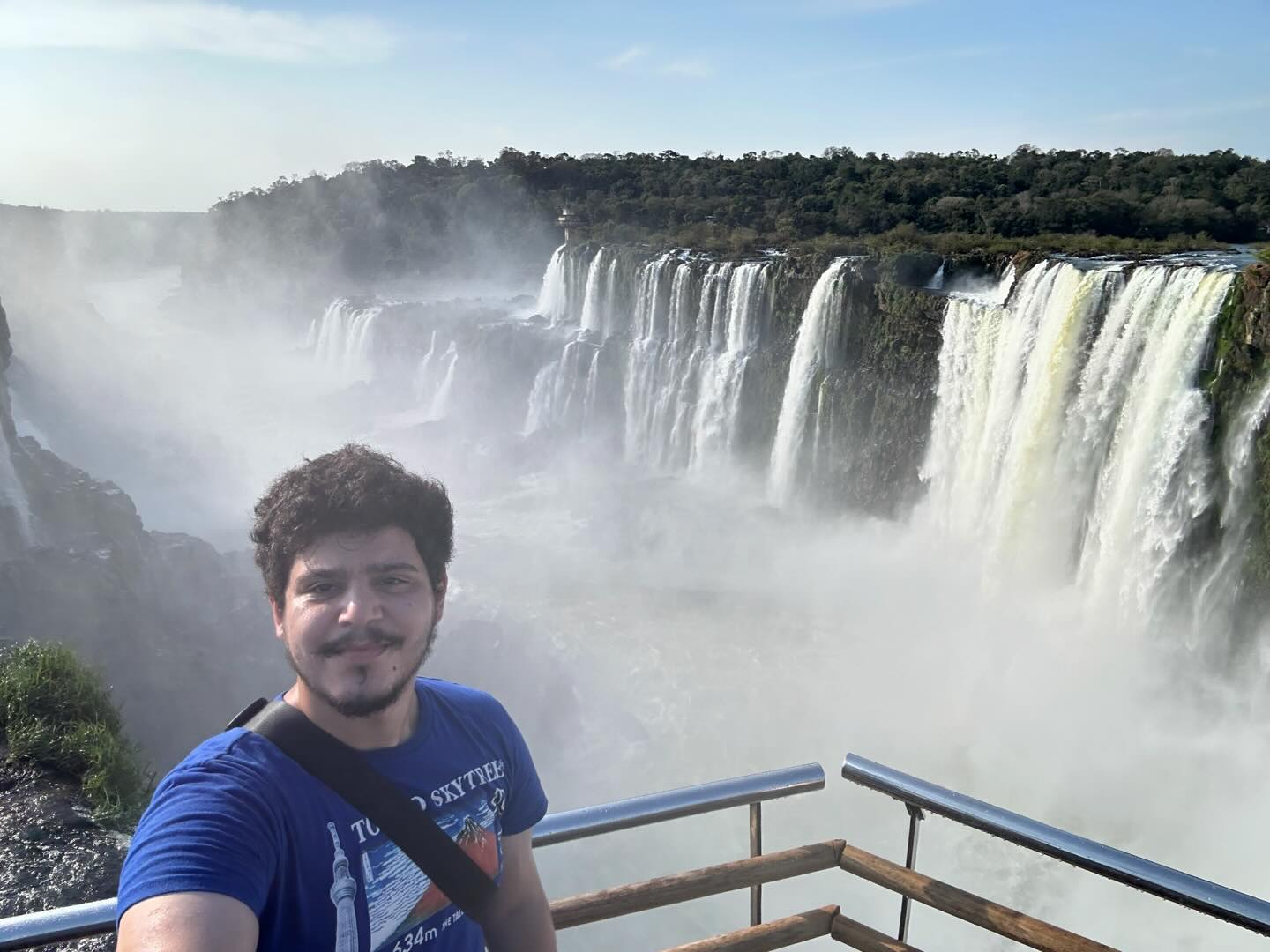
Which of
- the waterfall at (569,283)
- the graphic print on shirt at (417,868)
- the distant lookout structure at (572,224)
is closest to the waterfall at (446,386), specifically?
the waterfall at (569,283)

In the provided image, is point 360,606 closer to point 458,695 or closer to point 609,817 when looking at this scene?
point 458,695

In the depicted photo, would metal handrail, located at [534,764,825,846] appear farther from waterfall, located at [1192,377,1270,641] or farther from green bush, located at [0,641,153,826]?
waterfall, located at [1192,377,1270,641]

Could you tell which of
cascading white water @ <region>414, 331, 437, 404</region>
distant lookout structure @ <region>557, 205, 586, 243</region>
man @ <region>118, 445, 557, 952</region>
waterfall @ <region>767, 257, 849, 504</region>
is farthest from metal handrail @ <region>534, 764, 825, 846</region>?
distant lookout structure @ <region>557, 205, 586, 243</region>

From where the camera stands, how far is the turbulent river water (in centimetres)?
880

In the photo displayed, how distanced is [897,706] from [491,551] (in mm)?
8880

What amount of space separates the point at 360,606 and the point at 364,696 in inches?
5.9

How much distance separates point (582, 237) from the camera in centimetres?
3519

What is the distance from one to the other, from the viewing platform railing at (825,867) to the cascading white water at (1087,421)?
32.2ft

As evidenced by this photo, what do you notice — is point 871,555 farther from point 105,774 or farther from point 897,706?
point 105,774

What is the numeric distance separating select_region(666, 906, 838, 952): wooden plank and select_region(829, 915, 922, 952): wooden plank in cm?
3

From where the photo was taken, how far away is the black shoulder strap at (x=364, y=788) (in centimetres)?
136

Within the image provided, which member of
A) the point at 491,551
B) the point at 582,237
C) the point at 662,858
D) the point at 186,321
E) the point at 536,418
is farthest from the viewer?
the point at 186,321

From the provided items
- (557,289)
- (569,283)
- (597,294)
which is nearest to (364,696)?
(597,294)

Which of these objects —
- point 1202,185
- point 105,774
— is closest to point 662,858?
point 105,774
